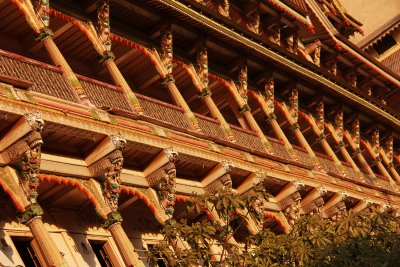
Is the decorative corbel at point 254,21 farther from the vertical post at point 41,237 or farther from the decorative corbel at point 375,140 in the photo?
the vertical post at point 41,237

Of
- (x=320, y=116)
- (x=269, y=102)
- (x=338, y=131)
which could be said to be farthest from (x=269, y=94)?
(x=338, y=131)

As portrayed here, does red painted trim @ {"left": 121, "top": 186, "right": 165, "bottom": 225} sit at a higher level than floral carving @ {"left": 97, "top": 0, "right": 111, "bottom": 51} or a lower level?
lower

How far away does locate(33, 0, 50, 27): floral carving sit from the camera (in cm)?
2588

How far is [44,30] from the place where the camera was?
25719mm

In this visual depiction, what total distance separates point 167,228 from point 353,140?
81.0 feet

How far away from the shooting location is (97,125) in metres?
24.9

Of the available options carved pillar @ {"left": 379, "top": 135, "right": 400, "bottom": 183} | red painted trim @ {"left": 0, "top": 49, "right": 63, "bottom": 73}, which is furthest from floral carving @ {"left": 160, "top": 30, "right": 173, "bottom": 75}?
carved pillar @ {"left": 379, "top": 135, "right": 400, "bottom": 183}

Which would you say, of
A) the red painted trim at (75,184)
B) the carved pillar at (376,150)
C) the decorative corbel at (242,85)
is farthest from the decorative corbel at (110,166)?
the carved pillar at (376,150)

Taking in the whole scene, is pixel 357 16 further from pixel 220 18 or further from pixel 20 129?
pixel 20 129

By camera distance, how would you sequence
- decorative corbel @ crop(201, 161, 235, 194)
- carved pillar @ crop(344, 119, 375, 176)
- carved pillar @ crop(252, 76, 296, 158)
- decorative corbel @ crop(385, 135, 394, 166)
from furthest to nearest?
1. decorative corbel @ crop(385, 135, 394, 166)
2. carved pillar @ crop(344, 119, 375, 176)
3. carved pillar @ crop(252, 76, 296, 158)
4. decorative corbel @ crop(201, 161, 235, 194)

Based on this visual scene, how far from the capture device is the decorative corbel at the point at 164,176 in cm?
2703

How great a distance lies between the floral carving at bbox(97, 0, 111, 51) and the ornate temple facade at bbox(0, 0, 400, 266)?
0.12 feet

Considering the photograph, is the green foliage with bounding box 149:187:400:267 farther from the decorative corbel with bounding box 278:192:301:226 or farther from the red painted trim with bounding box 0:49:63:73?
the decorative corbel with bounding box 278:192:301:226

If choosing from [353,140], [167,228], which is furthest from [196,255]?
[353,140]
